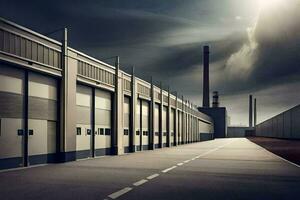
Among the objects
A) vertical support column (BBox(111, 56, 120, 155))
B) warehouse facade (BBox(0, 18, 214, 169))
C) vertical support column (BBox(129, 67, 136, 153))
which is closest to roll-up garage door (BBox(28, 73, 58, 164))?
warehouse facade (BBox(0, 18, 214, 169))

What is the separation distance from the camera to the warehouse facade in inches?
677

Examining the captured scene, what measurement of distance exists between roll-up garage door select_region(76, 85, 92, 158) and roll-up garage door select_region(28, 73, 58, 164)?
2.78m

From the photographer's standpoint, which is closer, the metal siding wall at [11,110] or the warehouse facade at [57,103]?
the metal siding wall at [11,110]

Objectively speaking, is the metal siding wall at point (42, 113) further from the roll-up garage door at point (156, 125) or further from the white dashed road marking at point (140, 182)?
the roll-up garage door at point (156, 125)

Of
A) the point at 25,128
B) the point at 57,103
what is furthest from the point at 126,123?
the point at 25,128

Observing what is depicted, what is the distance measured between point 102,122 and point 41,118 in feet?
27.1

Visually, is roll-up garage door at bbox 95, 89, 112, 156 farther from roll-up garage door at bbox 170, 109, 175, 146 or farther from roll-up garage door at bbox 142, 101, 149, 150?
roll-up garage door at bbox 170, 109, 175, 146

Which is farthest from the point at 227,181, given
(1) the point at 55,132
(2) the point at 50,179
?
(1) the point at 55,132

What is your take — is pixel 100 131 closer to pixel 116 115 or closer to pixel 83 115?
pixel 116 115

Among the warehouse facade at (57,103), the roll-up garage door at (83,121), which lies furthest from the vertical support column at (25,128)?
the roll-up garage door at (83,121)

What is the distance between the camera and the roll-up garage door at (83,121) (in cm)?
2367

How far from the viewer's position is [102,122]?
90.3 feet

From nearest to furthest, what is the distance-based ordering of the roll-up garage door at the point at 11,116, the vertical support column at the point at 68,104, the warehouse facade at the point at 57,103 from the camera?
the roll-up garage door at the point at 11,116, the warehouse facade at the point at 57,103, the vertical support column at the point at 68,104

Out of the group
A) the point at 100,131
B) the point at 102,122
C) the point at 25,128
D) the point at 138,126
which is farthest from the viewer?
the point at 138,126
